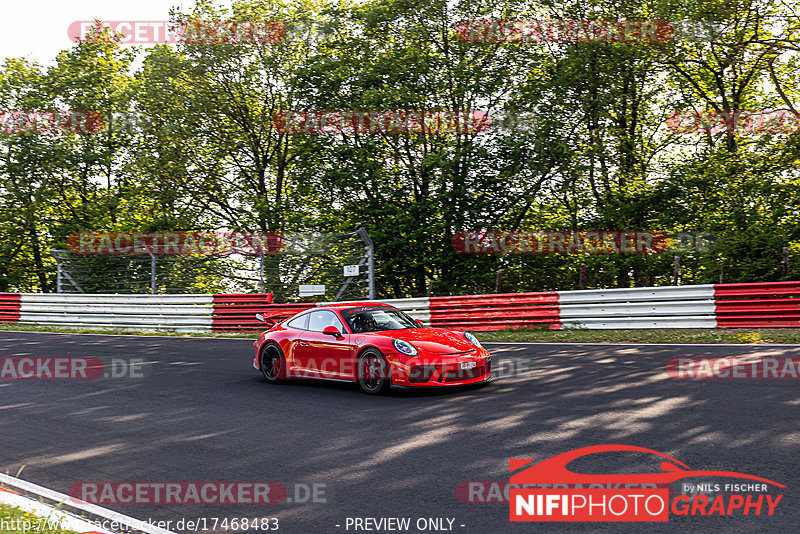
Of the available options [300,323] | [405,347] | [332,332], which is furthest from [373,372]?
[300,323]

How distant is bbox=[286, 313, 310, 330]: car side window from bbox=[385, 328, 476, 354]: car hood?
5.27ft

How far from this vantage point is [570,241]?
2289 centimetres

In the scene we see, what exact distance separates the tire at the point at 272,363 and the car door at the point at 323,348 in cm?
36

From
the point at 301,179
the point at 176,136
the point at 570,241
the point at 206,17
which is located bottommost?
the point at 570,241

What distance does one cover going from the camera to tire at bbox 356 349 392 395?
8.84 metres

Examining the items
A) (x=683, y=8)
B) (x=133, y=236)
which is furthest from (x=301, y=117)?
(x=683, y=8)

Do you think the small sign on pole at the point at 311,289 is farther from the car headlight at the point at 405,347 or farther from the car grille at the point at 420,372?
the car grille at the point at 420,372

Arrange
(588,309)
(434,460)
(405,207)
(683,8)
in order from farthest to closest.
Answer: (405,207) < (683,8) < (588,309) < (434,460)

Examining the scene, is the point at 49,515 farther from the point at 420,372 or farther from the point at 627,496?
the point at 420,372

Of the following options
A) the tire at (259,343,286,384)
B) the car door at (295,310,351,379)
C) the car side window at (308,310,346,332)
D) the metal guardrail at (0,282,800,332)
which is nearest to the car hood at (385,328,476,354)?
the car door at (295,310,351,379)

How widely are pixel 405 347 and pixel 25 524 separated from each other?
16.9ft

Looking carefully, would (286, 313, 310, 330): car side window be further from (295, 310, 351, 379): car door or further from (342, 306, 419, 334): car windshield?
(342, 306, 419, 334): car windshield

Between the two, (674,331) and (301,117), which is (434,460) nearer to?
(674,331)

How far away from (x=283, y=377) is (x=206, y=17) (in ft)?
75.7
